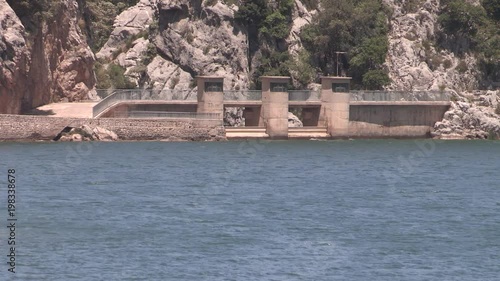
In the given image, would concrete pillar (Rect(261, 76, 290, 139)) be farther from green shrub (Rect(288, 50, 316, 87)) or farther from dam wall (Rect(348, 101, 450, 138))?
green shrub (Rect(288, 50, 316, 87))

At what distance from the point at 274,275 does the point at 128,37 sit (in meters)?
74.1

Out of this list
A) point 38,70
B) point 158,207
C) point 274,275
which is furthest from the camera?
point 38,70

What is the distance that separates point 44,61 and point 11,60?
7058 millimetres

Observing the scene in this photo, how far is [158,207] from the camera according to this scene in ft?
220

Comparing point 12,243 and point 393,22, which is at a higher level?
point 393,22

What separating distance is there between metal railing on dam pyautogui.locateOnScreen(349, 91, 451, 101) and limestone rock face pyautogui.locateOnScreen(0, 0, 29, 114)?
27322 millimetres

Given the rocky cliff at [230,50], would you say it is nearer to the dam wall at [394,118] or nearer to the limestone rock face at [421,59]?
the limestone rock face at [421,59]

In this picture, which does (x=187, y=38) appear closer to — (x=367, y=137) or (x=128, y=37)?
(x=128, y=37)

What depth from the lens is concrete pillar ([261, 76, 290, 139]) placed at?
349 feet

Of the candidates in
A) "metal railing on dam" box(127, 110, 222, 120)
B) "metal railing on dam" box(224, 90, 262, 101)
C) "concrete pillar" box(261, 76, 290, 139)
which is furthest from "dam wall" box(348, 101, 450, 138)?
"metal railing on dam" box(127, 110, 222, 120)

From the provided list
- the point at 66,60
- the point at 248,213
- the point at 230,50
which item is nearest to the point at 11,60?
the point at 66,60

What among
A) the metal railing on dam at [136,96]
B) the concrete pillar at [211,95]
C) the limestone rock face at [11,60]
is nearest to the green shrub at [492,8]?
the concrete pillar at [211,95]

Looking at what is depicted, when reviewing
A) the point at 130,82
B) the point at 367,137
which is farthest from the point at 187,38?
the point at 367,137

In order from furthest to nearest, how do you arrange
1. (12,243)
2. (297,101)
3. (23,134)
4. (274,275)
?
(297,101), (23,134), (12,243), (274,275)
